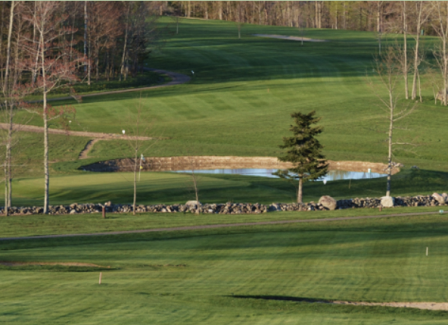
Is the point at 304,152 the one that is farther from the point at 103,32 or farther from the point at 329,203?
the point at 103,32

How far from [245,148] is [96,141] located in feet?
48.8

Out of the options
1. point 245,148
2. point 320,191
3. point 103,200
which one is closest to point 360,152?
point 245,148

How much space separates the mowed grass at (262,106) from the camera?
6319 centimetres

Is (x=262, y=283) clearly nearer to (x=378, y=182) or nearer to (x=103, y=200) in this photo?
(x=103, y=200)

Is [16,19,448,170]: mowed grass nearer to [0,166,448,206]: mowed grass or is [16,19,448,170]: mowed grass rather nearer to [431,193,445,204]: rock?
[0,166,448,206]: mowed grass

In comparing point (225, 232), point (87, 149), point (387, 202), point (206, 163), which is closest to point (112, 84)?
point (87, 149)

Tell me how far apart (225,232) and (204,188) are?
497 inches

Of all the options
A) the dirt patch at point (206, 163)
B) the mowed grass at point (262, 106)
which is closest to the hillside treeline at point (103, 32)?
the mowed grass at point (262, 106)

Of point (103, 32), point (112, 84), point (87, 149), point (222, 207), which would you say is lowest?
point (222, 207)

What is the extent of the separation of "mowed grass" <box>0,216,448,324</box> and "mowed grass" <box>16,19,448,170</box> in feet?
68.3

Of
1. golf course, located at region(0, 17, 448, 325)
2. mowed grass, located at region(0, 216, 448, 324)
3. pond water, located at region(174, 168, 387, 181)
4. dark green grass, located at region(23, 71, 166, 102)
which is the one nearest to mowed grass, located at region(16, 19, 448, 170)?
golf course, located at region(0, 17, 448, 325)

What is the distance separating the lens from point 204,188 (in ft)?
144

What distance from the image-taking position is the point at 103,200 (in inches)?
1625

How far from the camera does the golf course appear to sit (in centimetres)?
1786
